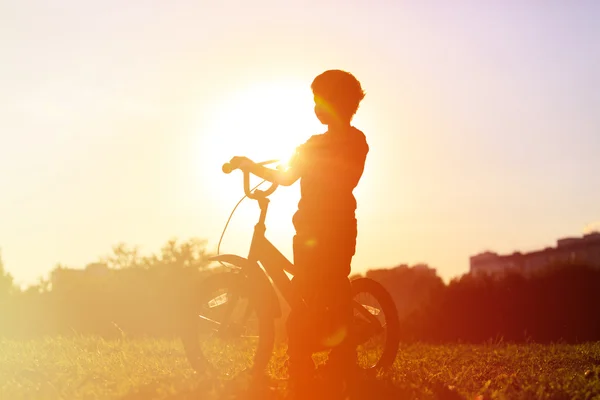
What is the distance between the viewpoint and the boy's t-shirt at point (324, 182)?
779 centimetres

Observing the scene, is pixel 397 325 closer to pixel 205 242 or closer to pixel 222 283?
pixel 222 283

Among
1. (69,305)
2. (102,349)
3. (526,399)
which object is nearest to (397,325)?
(526,399)

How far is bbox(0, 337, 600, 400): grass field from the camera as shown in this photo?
22.6ft

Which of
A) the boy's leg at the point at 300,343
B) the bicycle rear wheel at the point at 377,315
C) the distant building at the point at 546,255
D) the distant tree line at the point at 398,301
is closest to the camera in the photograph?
the boy's leg at the point at 300,343

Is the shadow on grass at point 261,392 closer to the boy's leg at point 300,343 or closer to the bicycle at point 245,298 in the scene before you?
the boy's leg at point 300,343

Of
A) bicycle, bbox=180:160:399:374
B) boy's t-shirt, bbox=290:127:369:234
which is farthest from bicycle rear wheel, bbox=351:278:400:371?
boy's t-shirt, bbox=290:127:369:234

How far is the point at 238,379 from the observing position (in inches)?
280

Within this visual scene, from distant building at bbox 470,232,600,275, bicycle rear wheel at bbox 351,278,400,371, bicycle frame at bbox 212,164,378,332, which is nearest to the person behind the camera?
bicycle frame at bbox 212,164,378,332

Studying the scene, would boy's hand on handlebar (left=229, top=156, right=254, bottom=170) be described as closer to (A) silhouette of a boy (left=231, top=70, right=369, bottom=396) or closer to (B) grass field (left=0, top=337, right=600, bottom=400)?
(A) silhouette of a boy (left=231, top=70, right=369, bottom=396)

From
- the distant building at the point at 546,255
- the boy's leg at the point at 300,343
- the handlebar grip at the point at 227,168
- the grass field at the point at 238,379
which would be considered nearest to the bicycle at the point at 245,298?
the handlebar grip at the point at 227,168

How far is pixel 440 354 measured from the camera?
37.7 feet

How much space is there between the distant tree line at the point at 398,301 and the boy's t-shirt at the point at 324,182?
25.0ft

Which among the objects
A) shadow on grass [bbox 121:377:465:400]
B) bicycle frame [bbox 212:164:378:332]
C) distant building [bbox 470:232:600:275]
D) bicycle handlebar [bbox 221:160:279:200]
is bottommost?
shadow on grass [bbox 121:377:465:400]

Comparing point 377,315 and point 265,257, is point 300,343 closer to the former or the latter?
point 265,257
